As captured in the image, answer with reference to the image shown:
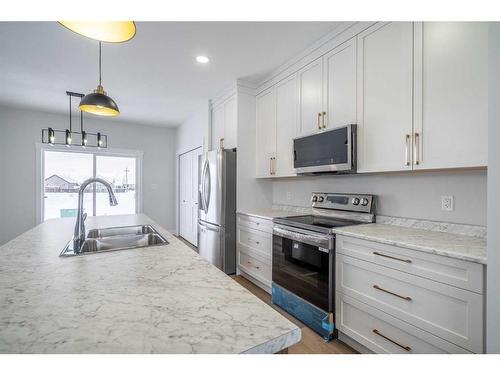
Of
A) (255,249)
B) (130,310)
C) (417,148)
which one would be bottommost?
(255,249)

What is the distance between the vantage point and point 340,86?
215 centimetres

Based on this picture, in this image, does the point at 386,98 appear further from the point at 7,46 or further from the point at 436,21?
→ the point at 7,46

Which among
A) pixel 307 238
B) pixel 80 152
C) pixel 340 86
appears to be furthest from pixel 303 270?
pixel 80 152

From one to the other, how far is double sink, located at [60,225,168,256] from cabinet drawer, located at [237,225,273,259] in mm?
1213

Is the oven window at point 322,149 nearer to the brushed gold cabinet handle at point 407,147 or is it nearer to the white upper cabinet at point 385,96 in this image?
the white upper cabinet at point 385,96

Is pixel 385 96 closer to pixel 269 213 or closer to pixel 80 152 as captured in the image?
pixel 269 213

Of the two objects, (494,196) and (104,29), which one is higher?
(104,29)

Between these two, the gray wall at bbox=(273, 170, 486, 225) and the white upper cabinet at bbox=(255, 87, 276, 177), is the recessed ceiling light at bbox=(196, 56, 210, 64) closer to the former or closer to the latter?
the white upper cabinet at bbox=(255, 87, 276, 177)

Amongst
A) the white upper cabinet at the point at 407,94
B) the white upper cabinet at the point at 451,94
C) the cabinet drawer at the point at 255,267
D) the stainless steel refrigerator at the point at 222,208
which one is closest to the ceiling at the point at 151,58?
the white upper cabinet at the point at 407,94

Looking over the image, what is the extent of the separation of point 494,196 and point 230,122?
9.44 ft

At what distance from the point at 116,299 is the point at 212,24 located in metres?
2.21

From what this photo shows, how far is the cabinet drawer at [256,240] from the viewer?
2.59 meters

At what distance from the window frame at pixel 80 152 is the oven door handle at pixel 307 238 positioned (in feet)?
13.5
